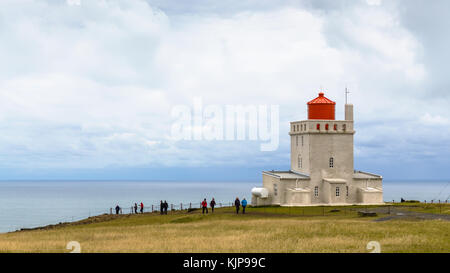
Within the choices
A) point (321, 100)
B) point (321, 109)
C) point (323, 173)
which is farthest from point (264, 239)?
point (321, 100)

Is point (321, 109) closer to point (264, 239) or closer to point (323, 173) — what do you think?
Result: point (323, 173)

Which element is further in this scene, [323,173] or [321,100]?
[321,100]

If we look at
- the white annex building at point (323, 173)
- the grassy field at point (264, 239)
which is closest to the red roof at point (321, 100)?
the white annex building at point (323, 173)

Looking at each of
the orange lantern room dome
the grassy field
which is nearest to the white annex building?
the orange lantern room dome

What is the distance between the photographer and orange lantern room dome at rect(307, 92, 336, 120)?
60.0 meters

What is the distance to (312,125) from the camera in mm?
59250

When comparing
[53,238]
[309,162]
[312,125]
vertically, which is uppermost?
[312,125]

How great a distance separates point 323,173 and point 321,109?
6.70 metres

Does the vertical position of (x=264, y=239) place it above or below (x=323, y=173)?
below

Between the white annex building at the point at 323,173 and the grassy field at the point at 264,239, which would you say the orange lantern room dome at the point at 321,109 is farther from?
the grassy field at the point at 264,239

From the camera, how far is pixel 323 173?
5947 cm
